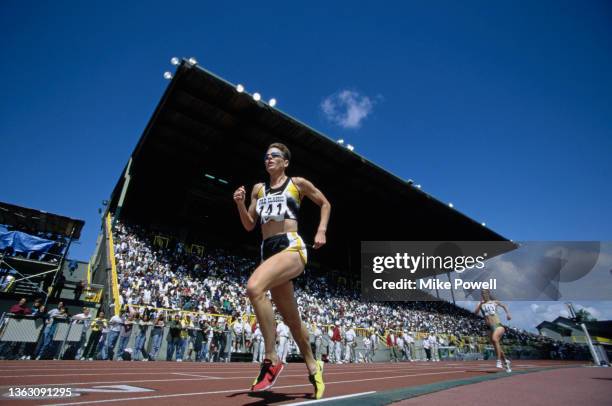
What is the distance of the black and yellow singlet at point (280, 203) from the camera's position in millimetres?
2719

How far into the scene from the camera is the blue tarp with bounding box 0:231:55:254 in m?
12.8

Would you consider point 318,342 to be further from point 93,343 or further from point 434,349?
point 434,349

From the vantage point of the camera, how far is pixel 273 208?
109 inches

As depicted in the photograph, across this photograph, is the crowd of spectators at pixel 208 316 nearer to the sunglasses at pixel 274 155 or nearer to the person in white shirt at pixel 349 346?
the person in white shirt at pixel 349 346

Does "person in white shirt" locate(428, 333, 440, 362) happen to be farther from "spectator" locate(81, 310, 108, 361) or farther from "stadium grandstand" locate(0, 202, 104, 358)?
"stadium grandstand" locate(0, 202, 104, 358)

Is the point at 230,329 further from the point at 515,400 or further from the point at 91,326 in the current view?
the point at 515,400

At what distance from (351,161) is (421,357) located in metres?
12.4

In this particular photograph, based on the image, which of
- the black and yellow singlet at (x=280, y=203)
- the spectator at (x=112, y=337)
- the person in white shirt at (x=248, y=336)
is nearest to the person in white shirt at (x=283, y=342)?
the person in white shirt at (x=248, y=336)

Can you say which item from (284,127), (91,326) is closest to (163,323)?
(91,326)

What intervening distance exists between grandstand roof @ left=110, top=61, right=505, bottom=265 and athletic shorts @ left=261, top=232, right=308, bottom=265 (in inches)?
567

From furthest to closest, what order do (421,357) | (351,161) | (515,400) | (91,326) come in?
(351,161) → (421,357) → (91,326) → (515,400)

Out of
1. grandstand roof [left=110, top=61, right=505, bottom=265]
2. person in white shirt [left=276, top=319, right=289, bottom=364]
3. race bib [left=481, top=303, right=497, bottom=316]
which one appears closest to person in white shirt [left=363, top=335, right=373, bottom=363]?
person in white shirt [left=276, top=319, right=289, bottom=364]

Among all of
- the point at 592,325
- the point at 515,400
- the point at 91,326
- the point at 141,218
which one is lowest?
the point at 515,400

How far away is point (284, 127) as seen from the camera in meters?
18.6
